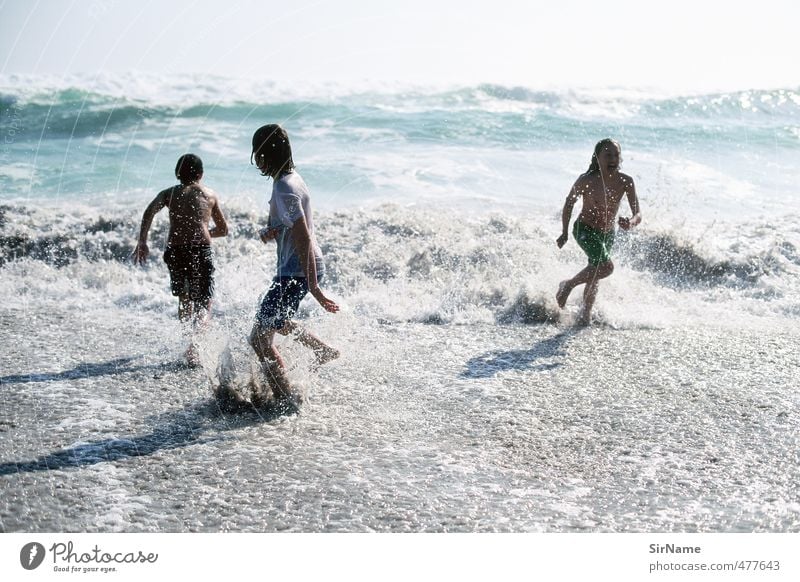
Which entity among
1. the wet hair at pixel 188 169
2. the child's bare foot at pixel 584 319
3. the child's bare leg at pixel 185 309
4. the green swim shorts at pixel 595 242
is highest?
the wet hair at pixel 188 169

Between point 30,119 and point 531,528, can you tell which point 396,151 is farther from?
point 531,528

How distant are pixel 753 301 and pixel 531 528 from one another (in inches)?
196

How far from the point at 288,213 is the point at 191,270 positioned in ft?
A: 5.11

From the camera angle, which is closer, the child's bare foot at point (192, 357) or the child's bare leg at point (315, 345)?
the child's bare leg at point (315, 345)

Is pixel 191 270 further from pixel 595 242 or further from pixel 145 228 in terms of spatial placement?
pixel 595 242

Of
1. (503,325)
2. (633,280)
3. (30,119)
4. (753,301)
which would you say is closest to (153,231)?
(503,325)

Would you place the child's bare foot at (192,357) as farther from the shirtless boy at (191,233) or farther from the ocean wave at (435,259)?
the ocean wave at (435,259)

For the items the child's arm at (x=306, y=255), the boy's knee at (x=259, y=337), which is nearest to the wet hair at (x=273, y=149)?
the child's arm at (x=306, y=255)

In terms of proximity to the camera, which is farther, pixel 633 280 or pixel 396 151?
pixel 396 151

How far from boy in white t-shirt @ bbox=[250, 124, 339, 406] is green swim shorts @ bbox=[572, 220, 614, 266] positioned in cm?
258

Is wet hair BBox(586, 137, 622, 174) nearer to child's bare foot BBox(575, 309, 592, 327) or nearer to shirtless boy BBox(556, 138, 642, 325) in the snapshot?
shirtless boy BBox(556, 138, 642, 325)

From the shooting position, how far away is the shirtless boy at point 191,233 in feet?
16.8

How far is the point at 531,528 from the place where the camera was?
315 cm
